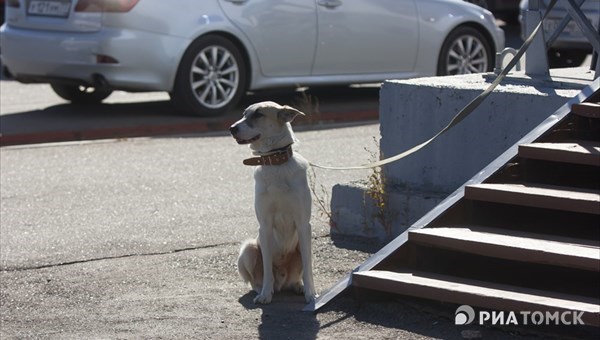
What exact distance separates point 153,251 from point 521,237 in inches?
106

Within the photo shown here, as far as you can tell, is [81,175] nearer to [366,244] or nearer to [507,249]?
[366,244]

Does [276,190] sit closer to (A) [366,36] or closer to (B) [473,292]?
(B) [473,292]

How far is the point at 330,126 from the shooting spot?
12797 millimetres

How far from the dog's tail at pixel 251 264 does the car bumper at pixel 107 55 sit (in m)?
5.83

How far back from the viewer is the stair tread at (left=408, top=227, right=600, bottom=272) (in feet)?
18.4

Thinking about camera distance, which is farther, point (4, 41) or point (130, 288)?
point (4, 41)

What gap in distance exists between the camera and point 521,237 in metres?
6.02

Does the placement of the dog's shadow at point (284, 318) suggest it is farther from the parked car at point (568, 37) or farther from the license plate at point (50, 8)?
the license plate at point (50, 8)

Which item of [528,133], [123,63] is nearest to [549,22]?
[123,63]

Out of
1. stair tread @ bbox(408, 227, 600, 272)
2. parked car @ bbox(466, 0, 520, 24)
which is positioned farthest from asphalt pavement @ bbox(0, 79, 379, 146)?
parked car @ bbox(466, 0, 520, 24)

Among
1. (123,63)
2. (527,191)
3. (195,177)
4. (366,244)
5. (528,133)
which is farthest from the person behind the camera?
(123,63)

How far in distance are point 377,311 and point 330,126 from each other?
681cm

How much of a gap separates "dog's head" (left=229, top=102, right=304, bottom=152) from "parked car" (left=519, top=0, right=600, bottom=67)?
19.4ft

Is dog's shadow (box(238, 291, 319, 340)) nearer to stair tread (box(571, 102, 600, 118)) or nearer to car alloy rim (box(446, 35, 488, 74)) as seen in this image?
stair tread (box(571, 102, 600, 118))
